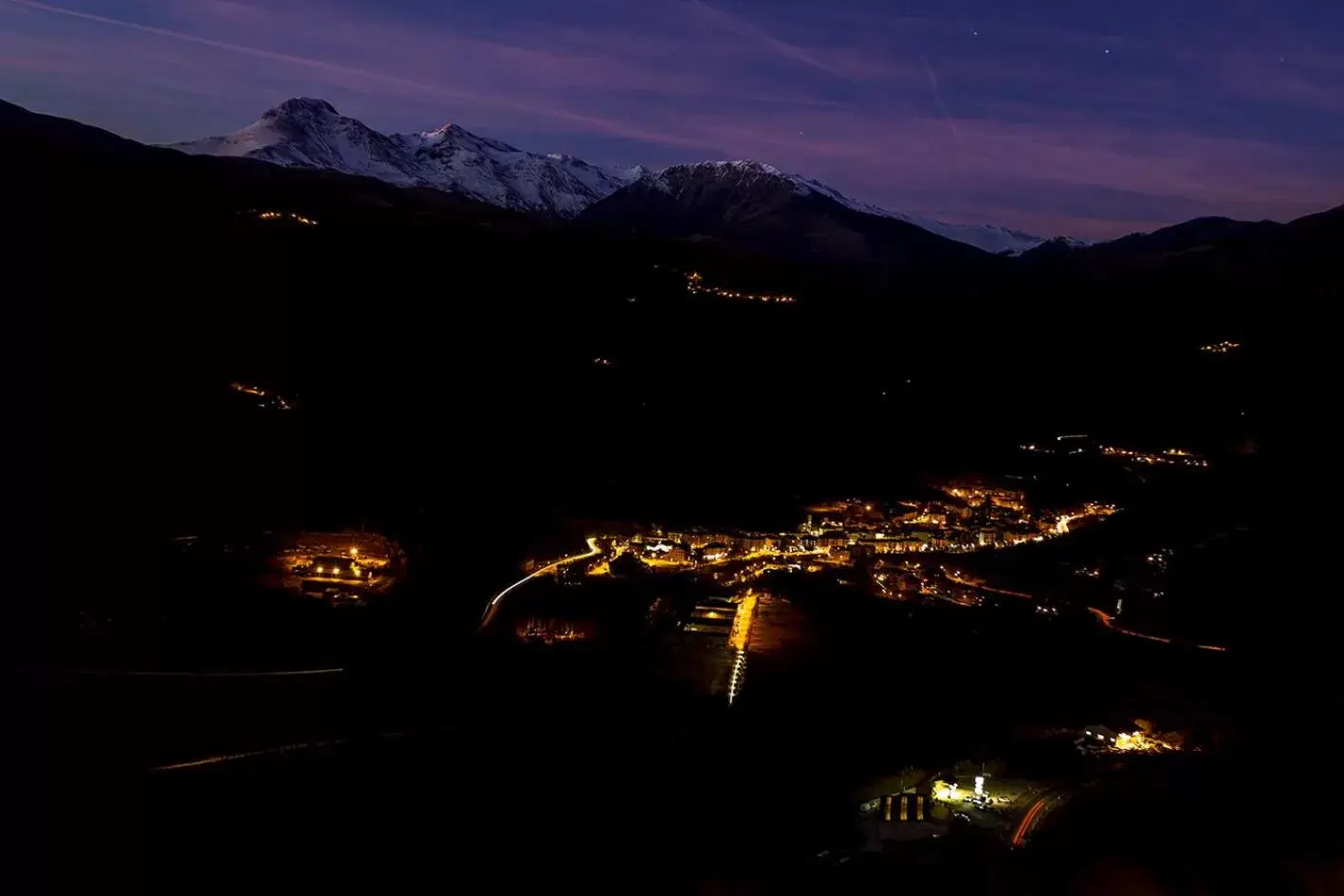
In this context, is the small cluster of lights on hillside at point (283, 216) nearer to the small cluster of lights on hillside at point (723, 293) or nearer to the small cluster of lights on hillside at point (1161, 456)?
the small cluster of lights on hillside at point (723, 293)

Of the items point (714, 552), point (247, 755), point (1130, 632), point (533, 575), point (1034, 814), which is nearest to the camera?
point (1034, 814)

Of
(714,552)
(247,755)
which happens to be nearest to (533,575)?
(714,552)

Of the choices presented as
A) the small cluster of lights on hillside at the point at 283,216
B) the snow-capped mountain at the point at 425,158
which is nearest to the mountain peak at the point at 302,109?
the snow-capped mountain at the point at 425,158

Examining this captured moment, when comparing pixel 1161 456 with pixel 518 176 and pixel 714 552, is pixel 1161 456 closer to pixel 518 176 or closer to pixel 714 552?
pixel 714 552

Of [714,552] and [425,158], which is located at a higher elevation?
[425,158]

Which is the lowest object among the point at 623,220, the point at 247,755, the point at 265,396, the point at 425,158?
the point at 247,755

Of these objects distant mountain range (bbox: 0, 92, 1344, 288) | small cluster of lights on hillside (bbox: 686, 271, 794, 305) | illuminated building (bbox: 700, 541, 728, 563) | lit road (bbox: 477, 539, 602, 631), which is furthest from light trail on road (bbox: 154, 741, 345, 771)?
small cluster of lights on hillside (bbox: 686, 271, 794, 305)
